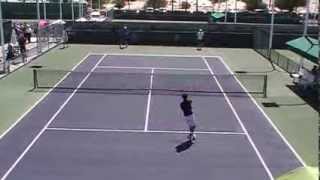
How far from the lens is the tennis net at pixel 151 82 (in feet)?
87.8

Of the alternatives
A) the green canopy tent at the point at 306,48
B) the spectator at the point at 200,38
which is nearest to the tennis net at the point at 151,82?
the green canopy tent at the point at 306,48

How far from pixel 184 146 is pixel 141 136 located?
5.40 ft

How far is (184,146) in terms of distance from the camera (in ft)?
59.9

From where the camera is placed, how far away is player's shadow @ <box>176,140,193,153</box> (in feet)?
58.7

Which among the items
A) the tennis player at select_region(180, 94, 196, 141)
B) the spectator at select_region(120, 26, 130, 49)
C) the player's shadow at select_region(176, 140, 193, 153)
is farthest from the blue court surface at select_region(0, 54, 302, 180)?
the spectator at select_region(120, 26, 130, 49)

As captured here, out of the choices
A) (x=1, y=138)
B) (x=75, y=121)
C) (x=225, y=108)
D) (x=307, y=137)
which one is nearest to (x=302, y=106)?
(x=225, y=108)

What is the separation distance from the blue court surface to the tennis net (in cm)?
5

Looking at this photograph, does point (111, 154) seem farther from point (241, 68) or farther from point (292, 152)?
point (241, 68)

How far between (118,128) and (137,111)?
2.63 meters

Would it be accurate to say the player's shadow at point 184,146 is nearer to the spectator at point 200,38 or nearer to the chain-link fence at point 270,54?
the chain-link fence at point 270,54

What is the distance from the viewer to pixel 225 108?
23.5 meters

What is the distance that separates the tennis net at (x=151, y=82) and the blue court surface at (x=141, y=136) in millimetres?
53

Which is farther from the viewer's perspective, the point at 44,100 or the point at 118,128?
the point at 44,100

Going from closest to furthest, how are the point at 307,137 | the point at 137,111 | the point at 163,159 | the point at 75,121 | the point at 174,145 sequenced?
the point at 163,159, the point at 174,145, the point at 307,137, the point at 75,121, the point at 137,111
